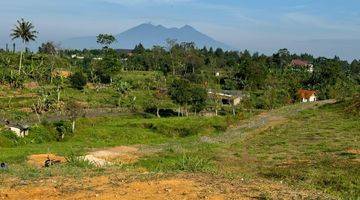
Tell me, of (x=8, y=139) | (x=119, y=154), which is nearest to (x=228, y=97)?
(x=8, y=139)

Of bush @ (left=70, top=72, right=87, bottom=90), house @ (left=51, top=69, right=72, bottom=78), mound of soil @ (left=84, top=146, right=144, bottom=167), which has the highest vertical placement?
house @ (left=51, top=69, right=72, bottom=78)

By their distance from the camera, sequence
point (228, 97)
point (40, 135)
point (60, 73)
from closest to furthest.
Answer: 1. point (40, 135)
2. point (228, 97)
3. point (60, 73)

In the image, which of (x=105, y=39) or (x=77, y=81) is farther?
(x=105, y=39)

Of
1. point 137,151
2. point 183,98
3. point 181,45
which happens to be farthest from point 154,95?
point 137,151

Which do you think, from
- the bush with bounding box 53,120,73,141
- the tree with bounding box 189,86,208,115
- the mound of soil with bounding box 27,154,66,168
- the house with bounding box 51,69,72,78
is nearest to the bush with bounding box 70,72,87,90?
the house with bounding box 51,69,72,78

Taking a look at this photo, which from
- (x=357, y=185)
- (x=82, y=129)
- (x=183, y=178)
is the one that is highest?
(x=183, y=178)

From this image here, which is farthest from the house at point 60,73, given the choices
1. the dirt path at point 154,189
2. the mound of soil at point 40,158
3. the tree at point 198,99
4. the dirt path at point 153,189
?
the dirt path at point 154,189

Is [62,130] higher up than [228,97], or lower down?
lower down

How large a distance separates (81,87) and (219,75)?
40.2 metres

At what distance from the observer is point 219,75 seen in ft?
396

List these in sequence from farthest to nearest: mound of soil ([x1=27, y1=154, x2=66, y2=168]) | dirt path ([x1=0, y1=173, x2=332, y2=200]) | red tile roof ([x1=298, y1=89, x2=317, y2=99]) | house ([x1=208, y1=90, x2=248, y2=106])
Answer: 1. red tile roof ([x1=298, y1=89, x2=317, y2=99])
2. house ([x1=208, y1=90, x2=248, y2=106])
3. mound of soil ([x1=27, y1=154, x2=66, y2=168])
4. dirt path ([x1=0, y1=173, x2=332, y2=200])

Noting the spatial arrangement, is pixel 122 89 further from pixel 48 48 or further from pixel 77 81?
pixel 48 48

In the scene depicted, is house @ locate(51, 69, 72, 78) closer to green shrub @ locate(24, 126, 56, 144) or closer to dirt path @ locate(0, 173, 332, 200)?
green shrub @ locate(24, 126, 56, 144)

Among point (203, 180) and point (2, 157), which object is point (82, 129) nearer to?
point (2, 157)
